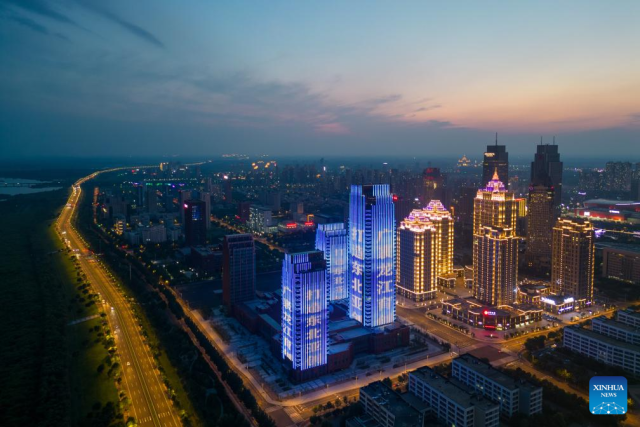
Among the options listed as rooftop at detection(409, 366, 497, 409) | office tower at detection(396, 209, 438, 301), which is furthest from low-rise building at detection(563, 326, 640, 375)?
office tower at detection(396, 209, 438, 301)

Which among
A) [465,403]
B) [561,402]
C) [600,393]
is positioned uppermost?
[600,393]

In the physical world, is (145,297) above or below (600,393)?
below

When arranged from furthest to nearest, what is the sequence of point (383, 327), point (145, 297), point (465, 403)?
point (145, 297) < point (383, 327) < point (465, 403)

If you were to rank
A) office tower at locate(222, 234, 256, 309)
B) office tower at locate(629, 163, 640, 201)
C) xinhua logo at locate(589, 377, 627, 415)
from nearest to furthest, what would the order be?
xinhua logo at locate(589, 377, 627, 415)
office tower at locate(222, 234, 256, 309)
office tower at locate(629, 163, 640, 201)

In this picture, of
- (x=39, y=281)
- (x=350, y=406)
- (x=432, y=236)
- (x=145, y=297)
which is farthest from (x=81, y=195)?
(x=350, y=406)

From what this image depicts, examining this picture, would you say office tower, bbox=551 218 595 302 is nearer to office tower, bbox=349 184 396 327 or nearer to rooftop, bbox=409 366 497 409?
office tower, bbox=349 184 396 327

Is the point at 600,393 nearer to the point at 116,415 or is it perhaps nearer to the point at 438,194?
the point at 116,415

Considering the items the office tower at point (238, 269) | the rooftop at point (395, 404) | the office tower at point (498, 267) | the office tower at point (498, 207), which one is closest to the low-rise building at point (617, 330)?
the office tower at point (498, 267)
